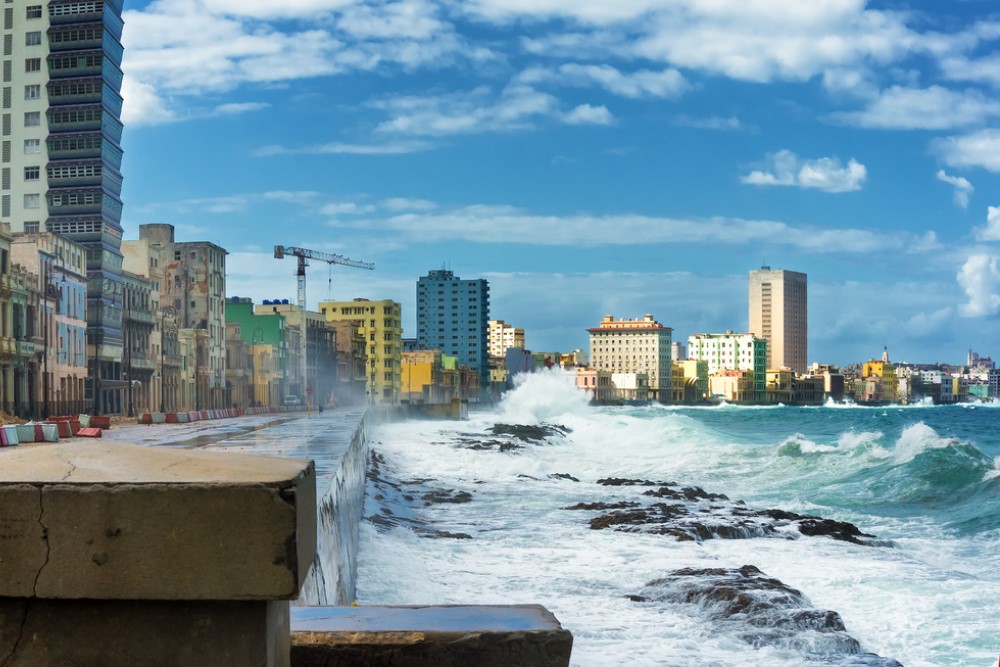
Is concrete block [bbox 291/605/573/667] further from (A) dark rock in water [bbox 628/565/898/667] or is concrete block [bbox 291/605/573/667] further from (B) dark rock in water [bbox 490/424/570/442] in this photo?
(B) dark rock in water [bbox 490/424/570/442]

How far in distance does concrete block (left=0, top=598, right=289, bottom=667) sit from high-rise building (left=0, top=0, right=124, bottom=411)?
69377mm

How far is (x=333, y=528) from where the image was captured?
34.3ft

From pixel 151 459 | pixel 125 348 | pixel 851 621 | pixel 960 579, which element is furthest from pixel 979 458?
pixel 125 348

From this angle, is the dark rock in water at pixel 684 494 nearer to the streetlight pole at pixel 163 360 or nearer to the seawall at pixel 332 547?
the seawall at pixel 332 547

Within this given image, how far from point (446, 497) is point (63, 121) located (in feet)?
184

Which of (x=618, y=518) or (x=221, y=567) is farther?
(x=618, y=518)

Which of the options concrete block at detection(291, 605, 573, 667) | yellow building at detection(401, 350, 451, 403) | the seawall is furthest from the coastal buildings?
concrete block at detection(291, 605, 573, 667)

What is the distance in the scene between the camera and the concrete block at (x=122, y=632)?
2.24 metres

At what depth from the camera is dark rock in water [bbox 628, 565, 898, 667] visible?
10305 mm

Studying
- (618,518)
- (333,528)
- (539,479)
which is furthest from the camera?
(539,479)

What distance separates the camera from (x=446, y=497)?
24734mm

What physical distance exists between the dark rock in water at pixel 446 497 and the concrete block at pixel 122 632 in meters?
21.7

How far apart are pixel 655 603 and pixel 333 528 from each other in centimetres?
405

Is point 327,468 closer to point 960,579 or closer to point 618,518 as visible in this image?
point 618,518
